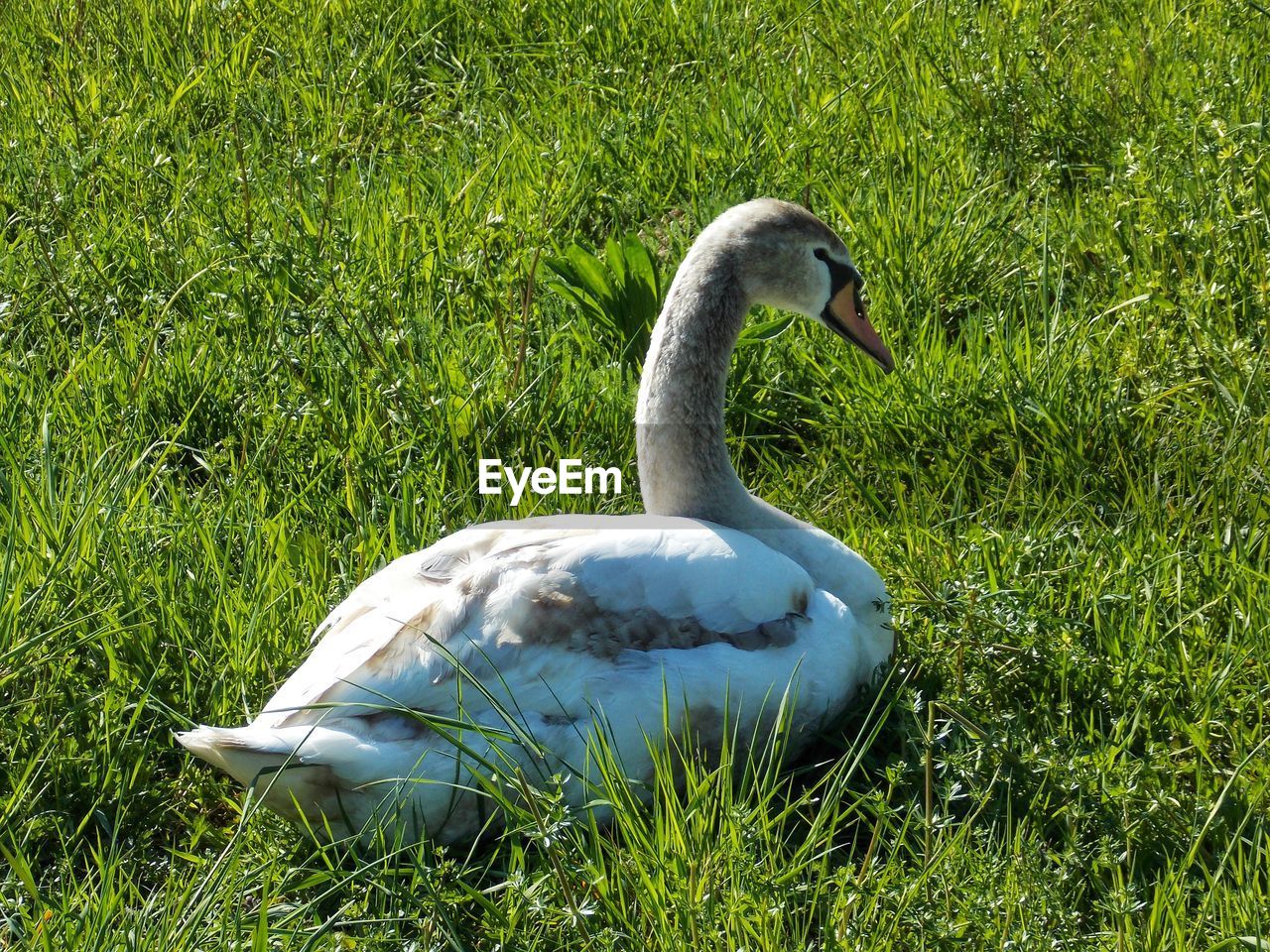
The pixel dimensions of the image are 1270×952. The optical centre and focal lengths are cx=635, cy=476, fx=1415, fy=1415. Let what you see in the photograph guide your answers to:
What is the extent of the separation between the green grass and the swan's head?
38cm

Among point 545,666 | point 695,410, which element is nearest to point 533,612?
point 545,666

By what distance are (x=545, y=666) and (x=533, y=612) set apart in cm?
11

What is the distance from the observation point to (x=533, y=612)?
2.71 metres

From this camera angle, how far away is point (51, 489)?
314 centimetres

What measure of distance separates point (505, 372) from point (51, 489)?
1.27 meters

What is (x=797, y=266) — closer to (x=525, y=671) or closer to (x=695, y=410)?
(x=695, y=410)

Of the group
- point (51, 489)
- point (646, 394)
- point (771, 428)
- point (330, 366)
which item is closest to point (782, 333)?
point (771, 428)

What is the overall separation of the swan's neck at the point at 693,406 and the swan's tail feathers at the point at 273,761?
1080mm

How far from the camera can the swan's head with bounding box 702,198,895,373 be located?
335cm

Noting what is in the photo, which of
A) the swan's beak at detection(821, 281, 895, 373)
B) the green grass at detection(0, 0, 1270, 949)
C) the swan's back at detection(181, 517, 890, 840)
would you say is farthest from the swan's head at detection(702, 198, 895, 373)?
the swan's back at detection(181, 517, 890, 840)

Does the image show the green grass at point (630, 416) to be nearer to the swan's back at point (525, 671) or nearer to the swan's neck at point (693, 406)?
the swan's back at point (525, 671)

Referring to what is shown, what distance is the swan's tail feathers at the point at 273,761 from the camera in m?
2.49

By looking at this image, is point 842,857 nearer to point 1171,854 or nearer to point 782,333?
point 1171,854

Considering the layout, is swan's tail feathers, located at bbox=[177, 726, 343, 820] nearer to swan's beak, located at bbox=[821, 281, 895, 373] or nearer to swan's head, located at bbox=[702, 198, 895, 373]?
swan's head, located at bbox=[702, 198, 895, 373]
